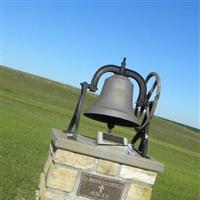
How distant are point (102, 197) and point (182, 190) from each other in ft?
45.0

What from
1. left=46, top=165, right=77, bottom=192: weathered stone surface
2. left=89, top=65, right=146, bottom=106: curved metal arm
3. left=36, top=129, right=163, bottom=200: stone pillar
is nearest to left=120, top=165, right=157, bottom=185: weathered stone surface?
left=36, top=129, right=163, bottom=200: stone pillar

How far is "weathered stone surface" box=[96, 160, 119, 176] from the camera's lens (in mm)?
6121

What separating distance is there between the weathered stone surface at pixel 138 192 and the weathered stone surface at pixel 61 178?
91 cm

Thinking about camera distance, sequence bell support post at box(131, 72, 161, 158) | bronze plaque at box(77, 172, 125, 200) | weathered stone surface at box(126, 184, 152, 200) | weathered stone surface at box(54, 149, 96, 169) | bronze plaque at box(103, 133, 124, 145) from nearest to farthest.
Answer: weathered stone surface at box(54, 149, 96, 169) → bronze plaque at box(77, 172, 125, 200) → weathered stone surface at box(126, 184, 152, 200) → bell support post at box(131, 72, 161, 158) → bronze plaque at box(103, 133, 124, 145)

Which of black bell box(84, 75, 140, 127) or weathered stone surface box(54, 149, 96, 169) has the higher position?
black bell box(84, 75, 140, 127)

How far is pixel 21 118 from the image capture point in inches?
1002

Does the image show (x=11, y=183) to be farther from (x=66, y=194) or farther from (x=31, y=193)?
(x=66, y=194)

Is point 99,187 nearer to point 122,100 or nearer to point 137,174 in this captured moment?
point 137,174

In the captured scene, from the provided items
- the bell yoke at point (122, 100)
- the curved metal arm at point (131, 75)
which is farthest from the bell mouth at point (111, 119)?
the curved metal arm at point (131, 75)

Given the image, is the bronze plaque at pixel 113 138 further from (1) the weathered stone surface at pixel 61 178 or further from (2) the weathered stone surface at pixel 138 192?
(1) the weathered stone surface at pixel 61 178

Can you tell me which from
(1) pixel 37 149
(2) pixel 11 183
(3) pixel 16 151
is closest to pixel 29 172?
(2) pixel 11 183

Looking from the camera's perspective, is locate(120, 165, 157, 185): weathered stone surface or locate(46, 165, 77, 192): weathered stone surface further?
locate(120, 165, 157, 185): weathered stone surface

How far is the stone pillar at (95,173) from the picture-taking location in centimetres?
600

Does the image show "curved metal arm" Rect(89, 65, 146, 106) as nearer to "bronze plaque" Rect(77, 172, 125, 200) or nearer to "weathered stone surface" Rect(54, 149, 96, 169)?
"weathered stone surface" Rect(54, 149, 96, 169)
